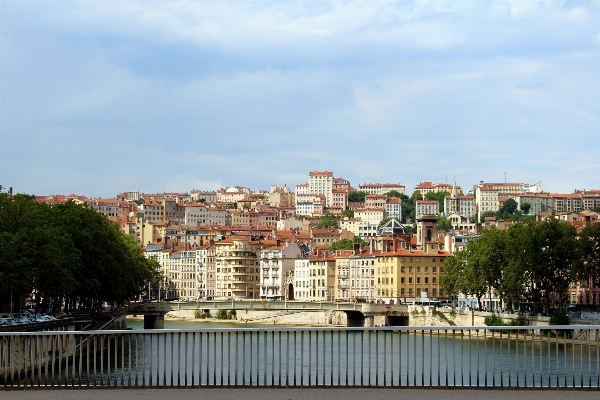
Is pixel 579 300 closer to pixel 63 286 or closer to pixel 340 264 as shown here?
pixel 340 264

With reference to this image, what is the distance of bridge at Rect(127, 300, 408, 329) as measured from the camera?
10400 centimetres

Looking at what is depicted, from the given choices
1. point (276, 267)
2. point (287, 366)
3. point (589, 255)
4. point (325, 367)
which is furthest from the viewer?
point (276, 267)

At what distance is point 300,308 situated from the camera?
107875 mm

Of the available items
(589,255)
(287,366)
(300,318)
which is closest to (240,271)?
(300,318)

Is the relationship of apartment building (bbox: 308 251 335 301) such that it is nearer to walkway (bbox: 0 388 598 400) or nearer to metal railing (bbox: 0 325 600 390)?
metal railing (bbox: 0 325 600 390)

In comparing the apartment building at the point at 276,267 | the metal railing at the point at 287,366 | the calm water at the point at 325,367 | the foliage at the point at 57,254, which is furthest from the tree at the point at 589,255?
A: the apartment building at the point at 276,267

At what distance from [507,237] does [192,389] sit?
2598 inches

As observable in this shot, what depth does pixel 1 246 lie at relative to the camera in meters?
62.1

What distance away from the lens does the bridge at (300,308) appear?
104000 millimetres

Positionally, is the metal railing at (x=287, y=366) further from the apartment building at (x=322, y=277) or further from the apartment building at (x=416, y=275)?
the apartment building at (x=322, y=277)

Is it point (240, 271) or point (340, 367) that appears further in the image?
point (240, 271)

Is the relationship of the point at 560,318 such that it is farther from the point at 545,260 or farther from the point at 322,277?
the point at 322,277

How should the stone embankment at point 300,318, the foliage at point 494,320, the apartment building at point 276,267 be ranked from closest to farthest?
the foliage at point 494,320
the stone embankment at point 300,318
the apartment building at point 276,267


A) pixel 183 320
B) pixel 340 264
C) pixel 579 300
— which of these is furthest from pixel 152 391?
pixel 340 264
